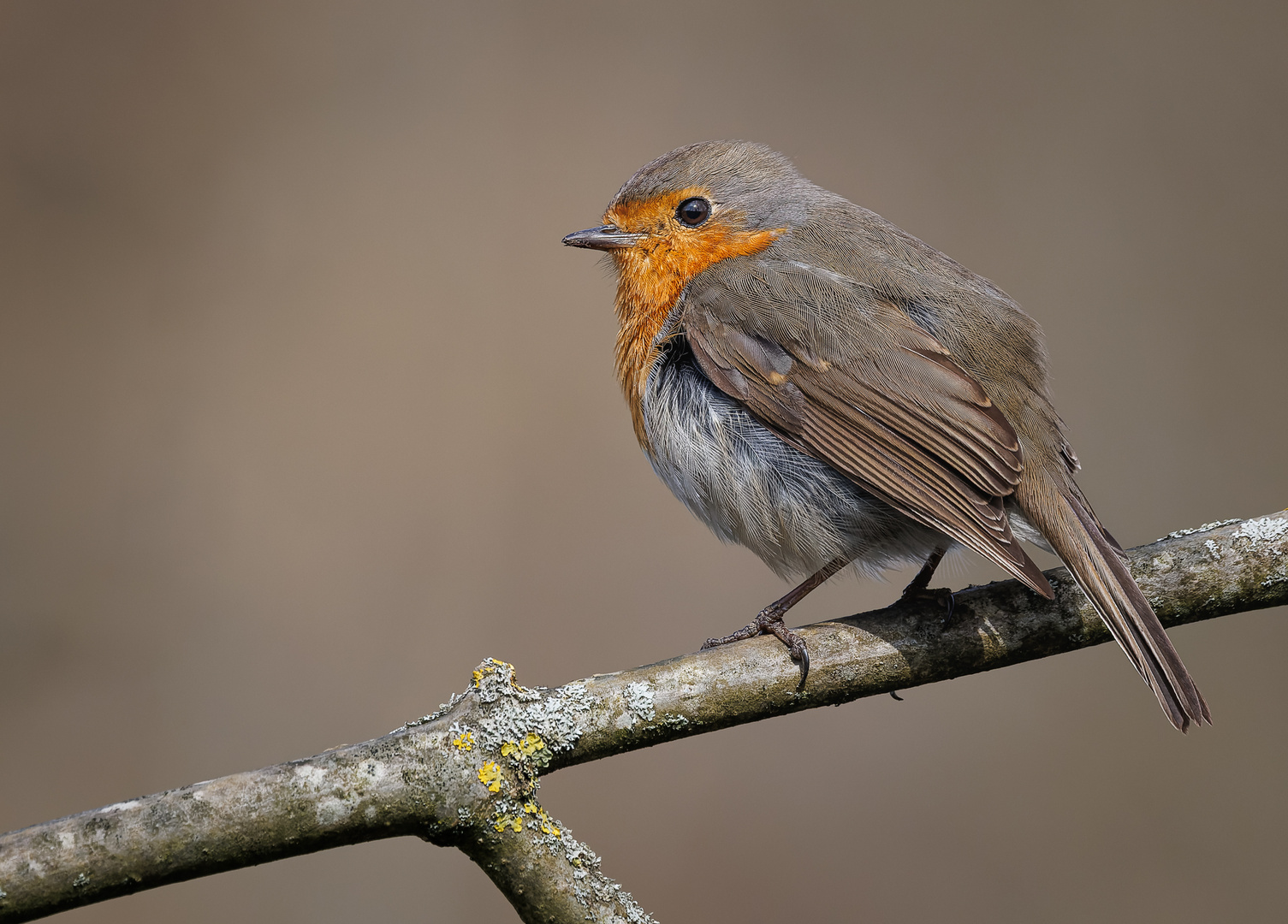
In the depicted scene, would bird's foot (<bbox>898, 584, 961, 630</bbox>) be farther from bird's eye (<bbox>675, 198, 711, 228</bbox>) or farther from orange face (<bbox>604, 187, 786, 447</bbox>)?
bird's eye (<bbox>675, 198, 711, 228</bbox>)

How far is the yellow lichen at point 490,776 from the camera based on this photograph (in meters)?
1.55

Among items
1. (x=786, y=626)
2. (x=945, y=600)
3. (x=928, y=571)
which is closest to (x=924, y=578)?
(x=928, y=571)

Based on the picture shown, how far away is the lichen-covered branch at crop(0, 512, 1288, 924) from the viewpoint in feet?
4.49

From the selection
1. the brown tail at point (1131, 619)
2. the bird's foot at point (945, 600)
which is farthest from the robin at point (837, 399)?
the bird's foot at point (945, 600)

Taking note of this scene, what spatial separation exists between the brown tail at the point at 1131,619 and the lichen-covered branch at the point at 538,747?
11cm

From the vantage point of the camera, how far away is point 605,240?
256 cm

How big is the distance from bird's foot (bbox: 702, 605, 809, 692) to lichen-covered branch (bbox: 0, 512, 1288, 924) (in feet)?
0.07

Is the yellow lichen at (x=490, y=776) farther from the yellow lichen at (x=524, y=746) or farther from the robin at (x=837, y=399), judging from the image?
the robin at (x=837, y=399)

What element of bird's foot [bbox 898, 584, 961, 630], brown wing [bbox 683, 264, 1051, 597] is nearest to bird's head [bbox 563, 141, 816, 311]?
brown wing [bbox 683, 264, 1051, 597]

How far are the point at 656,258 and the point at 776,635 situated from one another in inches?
43.0

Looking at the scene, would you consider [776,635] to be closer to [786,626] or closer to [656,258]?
[786,626]

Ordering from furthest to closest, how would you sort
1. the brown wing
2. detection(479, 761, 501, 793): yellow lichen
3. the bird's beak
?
the bird's beak → the brown wing → detection(479, 761, 501, 793): yellow lichen

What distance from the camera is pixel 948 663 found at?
1815 mm

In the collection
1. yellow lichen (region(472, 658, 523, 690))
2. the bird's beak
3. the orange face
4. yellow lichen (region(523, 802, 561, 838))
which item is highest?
the bird's beak
